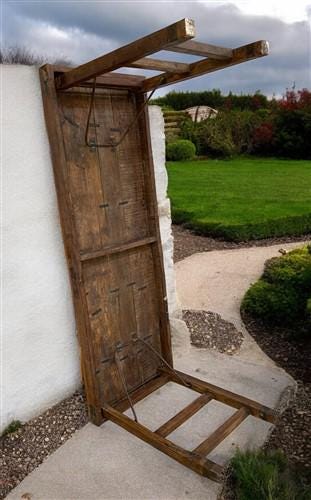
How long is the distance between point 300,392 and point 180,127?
15.6m

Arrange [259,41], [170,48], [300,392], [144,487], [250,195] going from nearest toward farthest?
[170,48] → [259,41] → [144,487] → [300,392] → [250,195]

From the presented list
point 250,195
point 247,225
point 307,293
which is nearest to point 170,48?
point 307,293

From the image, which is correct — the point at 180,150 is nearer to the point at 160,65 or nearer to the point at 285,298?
the point at 285,298

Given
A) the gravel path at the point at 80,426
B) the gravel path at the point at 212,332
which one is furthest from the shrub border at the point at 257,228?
the gravel path at the point at 80,426

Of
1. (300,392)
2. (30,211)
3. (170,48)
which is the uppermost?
(170,48)

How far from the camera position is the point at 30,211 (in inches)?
100

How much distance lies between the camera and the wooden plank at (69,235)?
7.82ft

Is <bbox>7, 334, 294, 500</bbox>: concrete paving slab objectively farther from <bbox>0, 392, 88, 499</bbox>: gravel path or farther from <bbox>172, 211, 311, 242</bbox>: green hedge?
<bbox>172, 211, 311, 242</bbox>: green hedge

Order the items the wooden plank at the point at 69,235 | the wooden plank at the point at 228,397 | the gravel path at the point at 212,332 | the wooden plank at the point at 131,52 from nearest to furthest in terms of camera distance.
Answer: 1. the wooden plank at the point at 131,52
2. the wooden plank at the point at 69,235
3. the wooden plank at the point at 228,397
4. the gravel path at the point at 212,332

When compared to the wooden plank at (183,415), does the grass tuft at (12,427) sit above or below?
above

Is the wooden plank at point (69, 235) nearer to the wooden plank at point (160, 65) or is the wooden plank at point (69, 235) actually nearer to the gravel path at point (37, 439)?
the gravel path at point (37, 439)

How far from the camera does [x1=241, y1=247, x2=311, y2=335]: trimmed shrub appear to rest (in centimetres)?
434

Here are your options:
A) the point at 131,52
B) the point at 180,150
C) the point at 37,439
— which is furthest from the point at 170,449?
the point at 180,150

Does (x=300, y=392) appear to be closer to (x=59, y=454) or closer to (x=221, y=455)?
(x=221, y=455)
